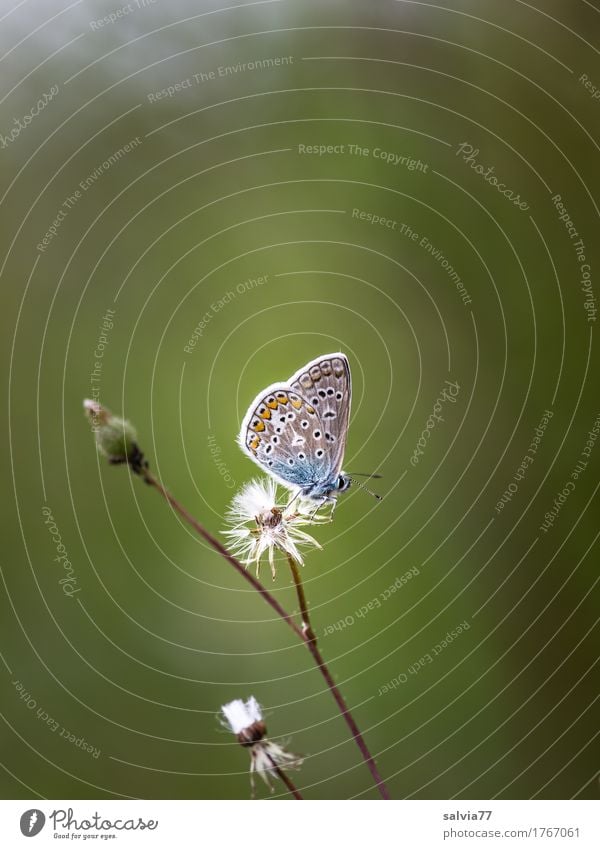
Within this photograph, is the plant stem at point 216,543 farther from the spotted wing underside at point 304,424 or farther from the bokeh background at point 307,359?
the bokeh background at point 307,359

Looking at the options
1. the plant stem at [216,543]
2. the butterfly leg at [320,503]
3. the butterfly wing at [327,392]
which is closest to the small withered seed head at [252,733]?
the plant stem at [216,543]

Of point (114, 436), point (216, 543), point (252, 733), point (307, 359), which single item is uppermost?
point (307, 359)

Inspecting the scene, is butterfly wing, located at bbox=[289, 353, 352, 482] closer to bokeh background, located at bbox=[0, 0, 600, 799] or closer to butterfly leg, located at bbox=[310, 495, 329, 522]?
butterfly leg, located at bbox=[310, 495, 329, 522]

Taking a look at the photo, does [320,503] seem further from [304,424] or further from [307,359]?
[307,359]

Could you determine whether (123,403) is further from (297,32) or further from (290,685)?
(297,32)

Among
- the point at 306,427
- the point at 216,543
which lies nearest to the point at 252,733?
the point at 216,543
